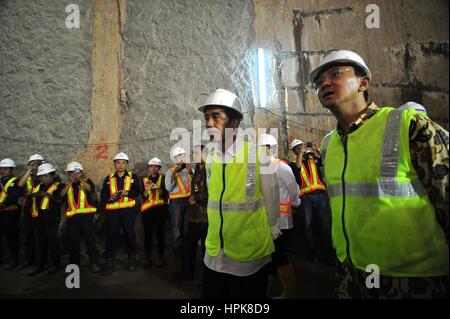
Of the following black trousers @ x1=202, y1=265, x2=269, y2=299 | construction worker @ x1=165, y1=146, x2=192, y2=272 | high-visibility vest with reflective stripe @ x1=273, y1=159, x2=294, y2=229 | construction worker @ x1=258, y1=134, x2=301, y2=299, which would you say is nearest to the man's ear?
construction worker @ x1=258, y1=134, x2=301, y2=299

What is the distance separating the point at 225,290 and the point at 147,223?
135 inches

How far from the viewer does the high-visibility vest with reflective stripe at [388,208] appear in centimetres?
120

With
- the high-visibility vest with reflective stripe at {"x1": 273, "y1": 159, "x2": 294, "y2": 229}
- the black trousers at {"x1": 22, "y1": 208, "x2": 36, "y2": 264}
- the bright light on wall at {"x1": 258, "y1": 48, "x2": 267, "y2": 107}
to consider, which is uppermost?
the bright light on wall at {"x1": 258, "y1": 48, "x2": 267, "y2": 107}

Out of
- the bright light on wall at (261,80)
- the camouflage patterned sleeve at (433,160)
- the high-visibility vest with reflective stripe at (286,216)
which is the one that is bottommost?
the high-visibility vest with reflective stripe at (286,216)

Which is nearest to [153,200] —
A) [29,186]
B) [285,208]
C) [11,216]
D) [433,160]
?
[285,208]

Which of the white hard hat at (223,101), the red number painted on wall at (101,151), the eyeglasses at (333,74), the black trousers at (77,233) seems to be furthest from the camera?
the red number painted on wall at (101,151)

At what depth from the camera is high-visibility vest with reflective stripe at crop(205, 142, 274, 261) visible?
187 cm

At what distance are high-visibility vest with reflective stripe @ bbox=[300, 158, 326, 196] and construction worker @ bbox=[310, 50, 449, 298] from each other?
12.5ft

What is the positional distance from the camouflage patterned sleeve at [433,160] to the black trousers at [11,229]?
22.5 feet

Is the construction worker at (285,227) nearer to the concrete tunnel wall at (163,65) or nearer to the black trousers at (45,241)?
the concrete tunnel wall at (163,65)

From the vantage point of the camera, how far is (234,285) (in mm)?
1859

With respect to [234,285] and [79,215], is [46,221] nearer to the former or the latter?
[79,215]

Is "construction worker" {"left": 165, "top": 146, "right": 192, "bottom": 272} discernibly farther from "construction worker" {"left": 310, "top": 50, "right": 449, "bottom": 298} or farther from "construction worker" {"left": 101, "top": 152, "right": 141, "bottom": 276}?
"construction worker" {"left": 310, "top": 50, "right": 449, "bottom": 298}

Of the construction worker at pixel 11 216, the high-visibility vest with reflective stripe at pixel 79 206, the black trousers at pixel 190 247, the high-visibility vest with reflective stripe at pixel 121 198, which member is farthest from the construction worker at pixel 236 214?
the construction worker at pixel 11 216
